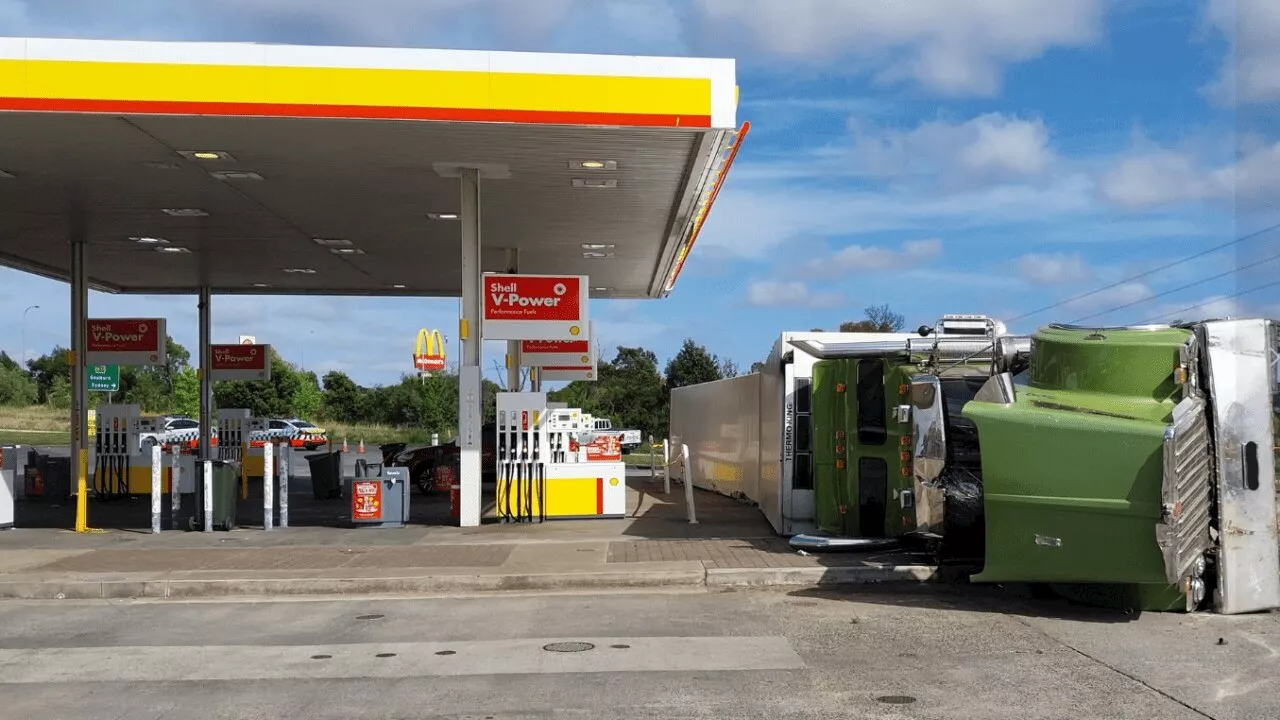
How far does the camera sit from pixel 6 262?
2608cm

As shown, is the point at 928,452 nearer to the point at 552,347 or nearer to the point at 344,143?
the point at 344,143

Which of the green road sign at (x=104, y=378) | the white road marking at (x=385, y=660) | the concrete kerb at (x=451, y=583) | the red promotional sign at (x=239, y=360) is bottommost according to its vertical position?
the white road marking at (x=385, y=660)

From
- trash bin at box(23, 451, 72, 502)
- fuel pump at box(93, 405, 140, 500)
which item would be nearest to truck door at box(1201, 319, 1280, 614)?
fuel pump at box(93, 405, 140, 500)

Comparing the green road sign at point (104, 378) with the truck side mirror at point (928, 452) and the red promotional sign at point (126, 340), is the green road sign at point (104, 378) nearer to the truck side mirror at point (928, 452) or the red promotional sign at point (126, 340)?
the red promotional sign at point (126, 340)

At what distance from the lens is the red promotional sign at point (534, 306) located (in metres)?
16.5

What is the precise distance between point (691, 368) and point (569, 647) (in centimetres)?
4796

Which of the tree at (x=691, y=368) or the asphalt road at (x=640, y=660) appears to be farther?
the tree at (x=691, y=368)

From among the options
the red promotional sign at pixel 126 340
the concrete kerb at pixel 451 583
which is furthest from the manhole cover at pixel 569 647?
the red promotional sign at pixel 126 340

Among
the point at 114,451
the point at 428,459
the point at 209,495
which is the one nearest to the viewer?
the point at 209,495

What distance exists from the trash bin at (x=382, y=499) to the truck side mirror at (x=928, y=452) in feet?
26.1

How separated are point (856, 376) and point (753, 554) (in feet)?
7.78

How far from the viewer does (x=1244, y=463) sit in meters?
9.33

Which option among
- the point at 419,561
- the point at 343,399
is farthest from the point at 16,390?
the point at 419,561

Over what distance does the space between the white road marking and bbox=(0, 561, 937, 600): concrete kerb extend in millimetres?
2557
